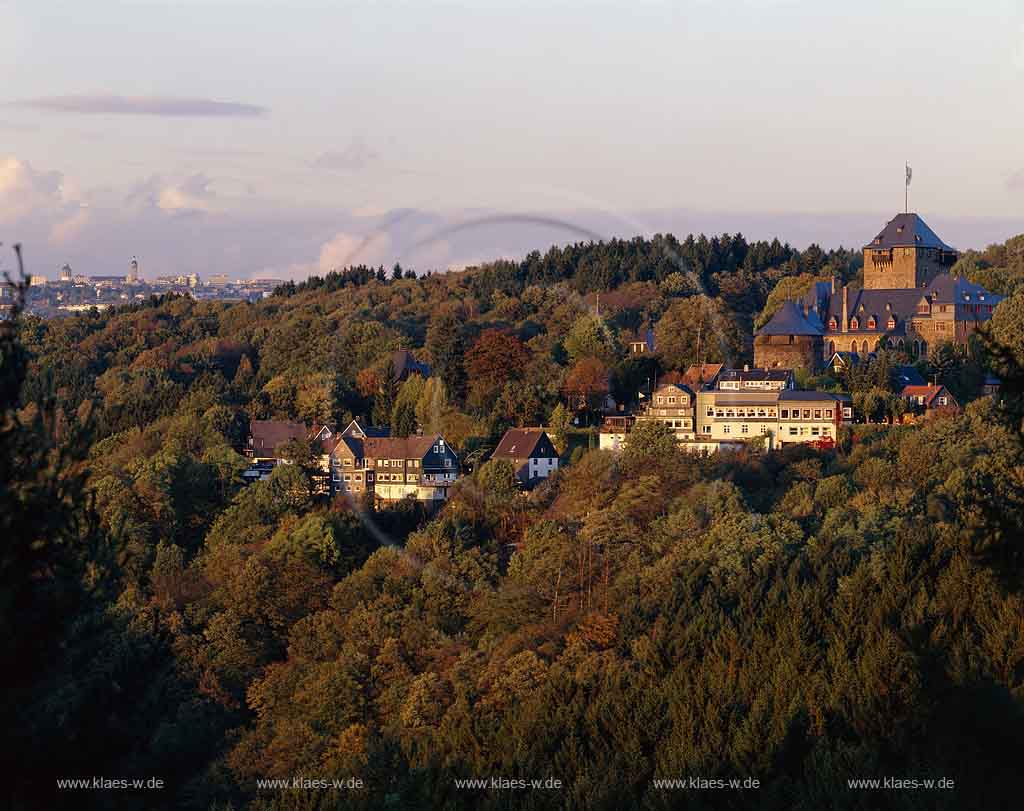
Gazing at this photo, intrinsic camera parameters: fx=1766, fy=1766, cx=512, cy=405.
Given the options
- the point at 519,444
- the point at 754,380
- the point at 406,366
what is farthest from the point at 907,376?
the point at 406,366

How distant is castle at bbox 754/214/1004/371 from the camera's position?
2144 inches

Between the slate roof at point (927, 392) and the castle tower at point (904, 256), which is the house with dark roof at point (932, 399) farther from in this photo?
the castle tower at point (904, 256)

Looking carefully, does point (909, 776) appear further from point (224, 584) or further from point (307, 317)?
point (307, 317)

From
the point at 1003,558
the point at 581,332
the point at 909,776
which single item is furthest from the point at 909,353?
the point at 1003,558

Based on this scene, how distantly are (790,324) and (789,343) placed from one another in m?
0.80

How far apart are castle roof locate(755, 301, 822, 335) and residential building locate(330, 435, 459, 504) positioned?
11601 mm

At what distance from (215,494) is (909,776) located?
28.7 m

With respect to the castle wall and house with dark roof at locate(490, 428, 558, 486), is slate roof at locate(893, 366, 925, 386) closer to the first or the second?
the castle wall

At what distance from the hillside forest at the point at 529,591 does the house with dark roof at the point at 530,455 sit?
0.56 m

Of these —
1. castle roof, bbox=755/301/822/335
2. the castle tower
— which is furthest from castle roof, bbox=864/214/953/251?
castle roof, bbox=755/301/822/335

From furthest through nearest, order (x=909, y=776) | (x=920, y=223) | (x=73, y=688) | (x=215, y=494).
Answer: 1. (x=920, y=223)
2. (x=215, y=494)
3. (x=909, y=776)
4. (x=73, y=688)

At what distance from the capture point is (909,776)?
102ft

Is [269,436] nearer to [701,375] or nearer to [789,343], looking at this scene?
[701,375]

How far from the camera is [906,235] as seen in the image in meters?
62.6
